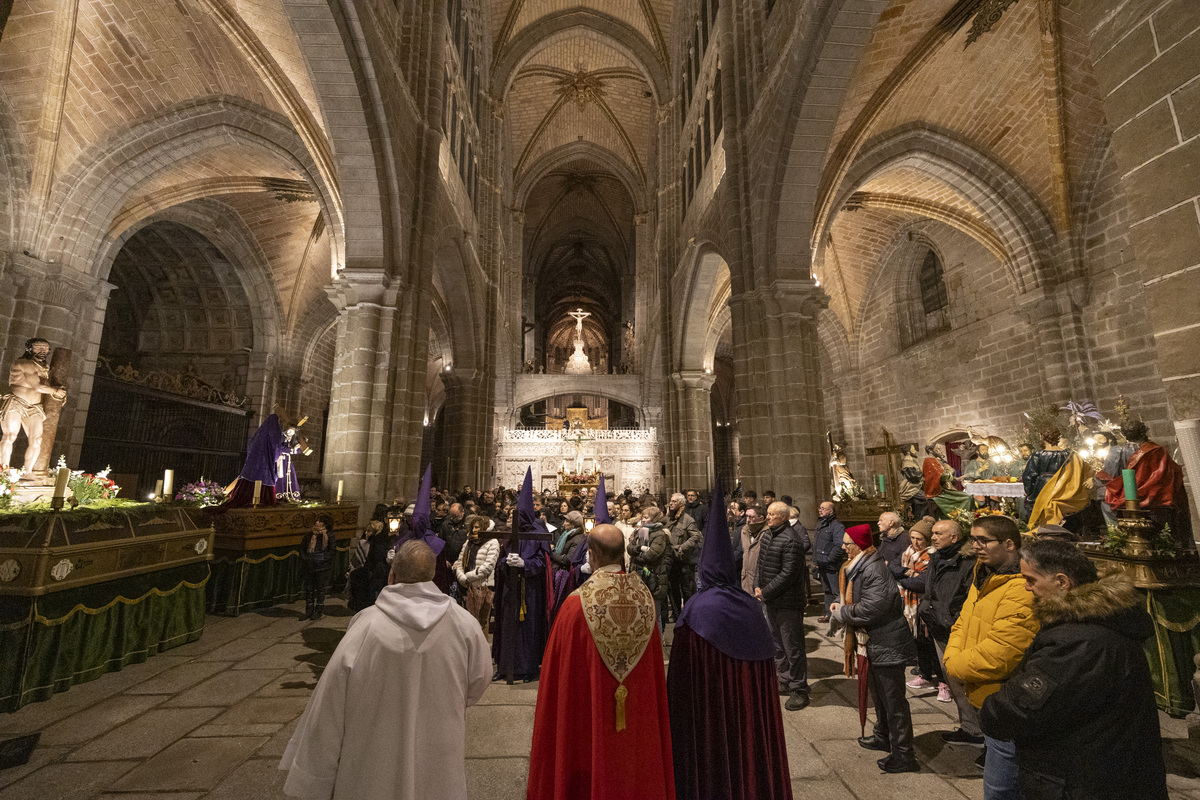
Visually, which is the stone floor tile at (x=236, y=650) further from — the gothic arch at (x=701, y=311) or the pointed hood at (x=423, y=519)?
the gothic arch at (x=701, y=311)

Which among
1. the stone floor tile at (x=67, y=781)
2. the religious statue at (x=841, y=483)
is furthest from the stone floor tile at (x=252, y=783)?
the religious statue at (x=841, y=483)

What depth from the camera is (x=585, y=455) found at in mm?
18844

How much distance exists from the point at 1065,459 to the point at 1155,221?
16.0ft

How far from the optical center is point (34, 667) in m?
3.58

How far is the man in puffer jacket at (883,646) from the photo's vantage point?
9.46 ft

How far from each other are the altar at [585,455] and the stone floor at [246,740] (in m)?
14.4

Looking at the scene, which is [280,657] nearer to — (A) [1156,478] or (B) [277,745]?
(B) [277,745]

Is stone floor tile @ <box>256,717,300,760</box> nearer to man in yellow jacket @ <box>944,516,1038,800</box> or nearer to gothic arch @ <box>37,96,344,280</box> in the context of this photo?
man in yellow jacket @ <box>944,516,1038,800</box>

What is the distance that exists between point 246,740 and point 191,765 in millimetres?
304

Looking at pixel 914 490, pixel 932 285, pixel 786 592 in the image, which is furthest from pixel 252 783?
pixel 932 285

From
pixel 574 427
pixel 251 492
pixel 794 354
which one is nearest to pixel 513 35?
pixel 574 427

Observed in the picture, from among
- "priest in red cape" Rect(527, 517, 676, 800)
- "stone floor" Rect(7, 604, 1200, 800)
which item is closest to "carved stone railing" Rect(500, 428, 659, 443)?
"stone floor" Rect(7, 604, 1200, 800)

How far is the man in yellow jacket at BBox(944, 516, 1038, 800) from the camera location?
2049mm

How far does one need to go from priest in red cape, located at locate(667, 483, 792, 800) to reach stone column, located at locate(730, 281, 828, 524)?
645 centimetres
